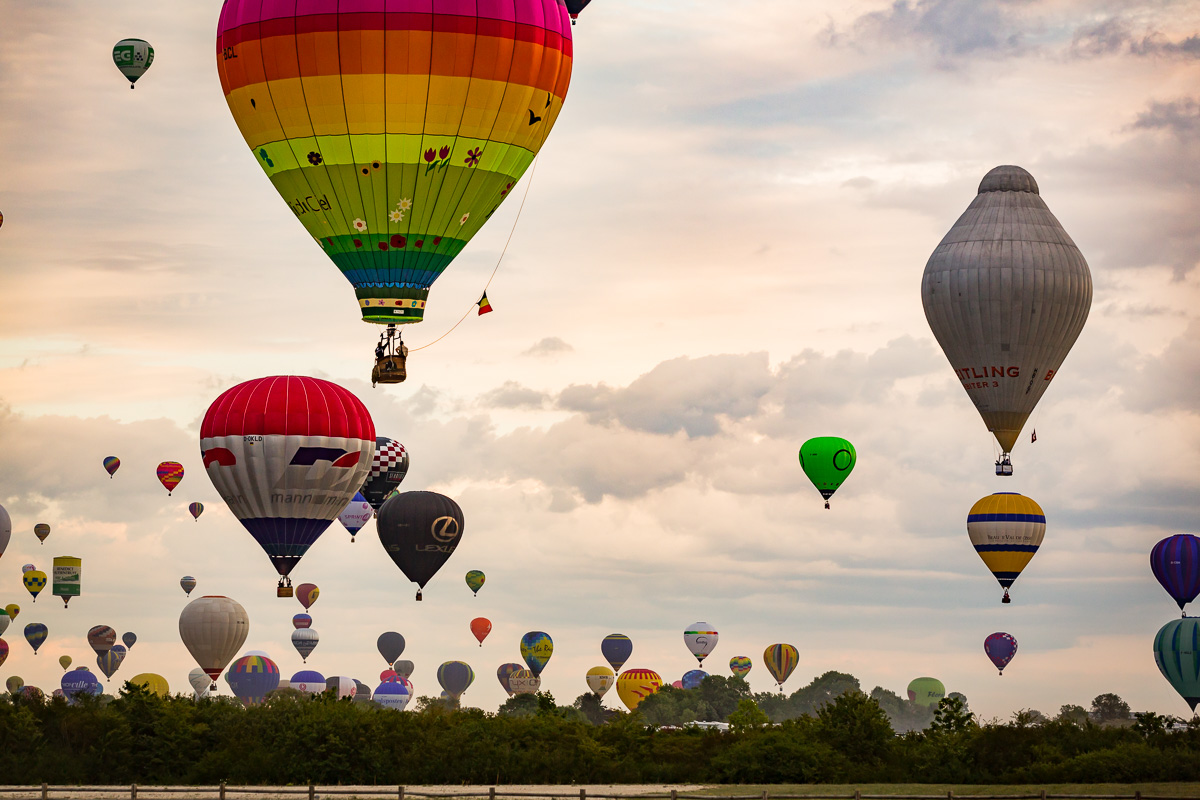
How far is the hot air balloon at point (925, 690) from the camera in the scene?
5645 inches

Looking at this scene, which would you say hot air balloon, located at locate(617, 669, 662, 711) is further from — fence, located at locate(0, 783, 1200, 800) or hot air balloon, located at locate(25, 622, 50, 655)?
fence, located at locate(0, 783, 1200, 800)

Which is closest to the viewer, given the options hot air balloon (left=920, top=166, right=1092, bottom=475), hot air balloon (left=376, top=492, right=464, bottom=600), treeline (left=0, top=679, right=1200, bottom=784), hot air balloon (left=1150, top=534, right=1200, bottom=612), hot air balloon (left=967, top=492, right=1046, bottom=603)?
treeline (left=0, top=679, right=1200, bottom=784)

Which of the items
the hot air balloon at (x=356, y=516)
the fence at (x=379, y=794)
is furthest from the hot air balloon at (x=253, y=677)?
the fence at (x=379, y=794)

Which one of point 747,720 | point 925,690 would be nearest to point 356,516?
point 747,720

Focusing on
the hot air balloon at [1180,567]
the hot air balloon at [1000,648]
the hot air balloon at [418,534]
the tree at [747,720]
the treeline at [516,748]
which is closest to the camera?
the treeline at [516,748]

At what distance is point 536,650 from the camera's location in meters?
114

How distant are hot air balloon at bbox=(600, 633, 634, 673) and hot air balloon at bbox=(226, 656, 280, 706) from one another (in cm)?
2194

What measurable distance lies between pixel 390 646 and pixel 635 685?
66.9 ft

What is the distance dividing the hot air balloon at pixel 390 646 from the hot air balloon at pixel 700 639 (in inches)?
814

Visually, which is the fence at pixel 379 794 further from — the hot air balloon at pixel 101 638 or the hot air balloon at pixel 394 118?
the hot air balloon at pixel 101 638

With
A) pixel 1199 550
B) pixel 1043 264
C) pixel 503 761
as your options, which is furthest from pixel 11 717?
pixel 1199 550

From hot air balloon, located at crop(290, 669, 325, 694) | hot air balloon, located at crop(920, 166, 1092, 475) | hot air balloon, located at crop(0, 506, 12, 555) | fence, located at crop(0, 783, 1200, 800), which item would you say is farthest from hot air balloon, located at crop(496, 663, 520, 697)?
fence, located at crop(0, 783, 1200, 800)

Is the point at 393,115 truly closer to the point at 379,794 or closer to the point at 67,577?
the point at 379,794

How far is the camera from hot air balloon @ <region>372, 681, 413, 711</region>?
118500 millimetres
